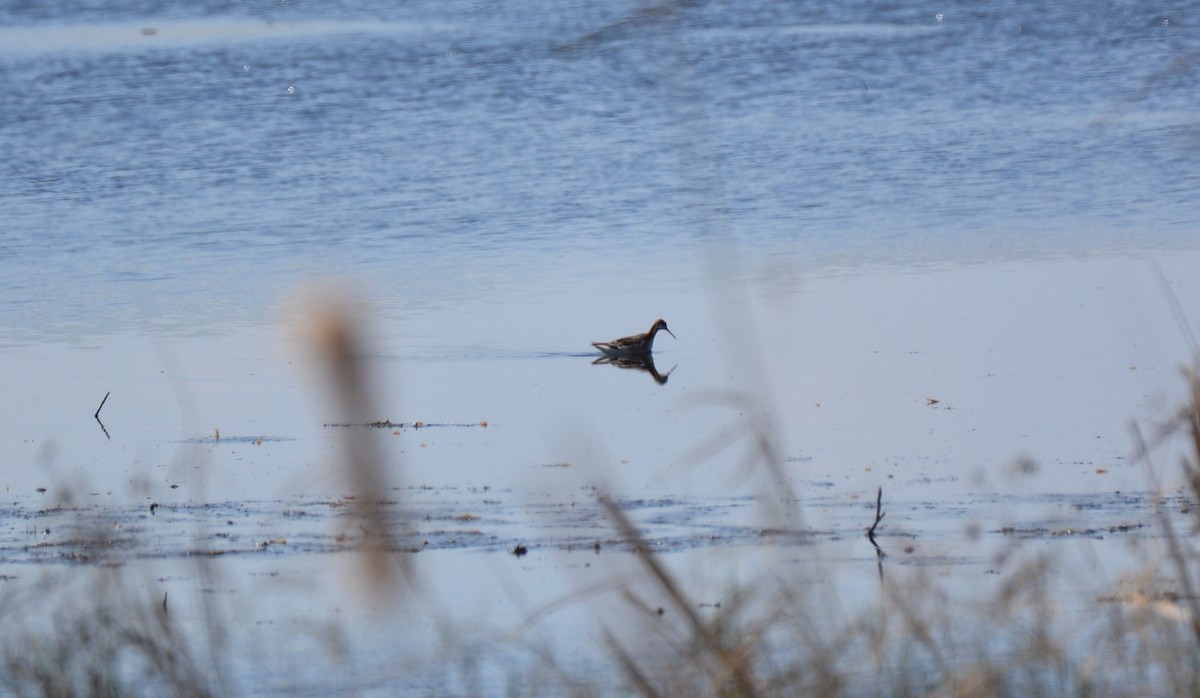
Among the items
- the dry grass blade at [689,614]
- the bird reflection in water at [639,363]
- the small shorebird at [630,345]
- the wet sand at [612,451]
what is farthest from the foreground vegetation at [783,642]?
the small shorebird at [630,345]

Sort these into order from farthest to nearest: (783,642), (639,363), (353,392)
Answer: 1. (639,363)
2. (783,642)
3. (353,392)

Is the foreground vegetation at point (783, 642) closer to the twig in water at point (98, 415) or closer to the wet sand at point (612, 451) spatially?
the wet sand at point (612, 451)

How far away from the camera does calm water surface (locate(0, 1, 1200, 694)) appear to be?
20.1 feet

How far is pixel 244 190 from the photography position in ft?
56.2

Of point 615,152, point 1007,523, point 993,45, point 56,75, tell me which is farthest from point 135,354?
point 993,45

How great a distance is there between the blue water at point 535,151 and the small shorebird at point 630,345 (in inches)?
28.6

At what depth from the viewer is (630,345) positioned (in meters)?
10.0

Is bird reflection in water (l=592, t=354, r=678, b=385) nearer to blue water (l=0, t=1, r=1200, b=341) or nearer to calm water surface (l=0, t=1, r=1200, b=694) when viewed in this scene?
calm water surface (l=0, t=1, r=1200, b=694)

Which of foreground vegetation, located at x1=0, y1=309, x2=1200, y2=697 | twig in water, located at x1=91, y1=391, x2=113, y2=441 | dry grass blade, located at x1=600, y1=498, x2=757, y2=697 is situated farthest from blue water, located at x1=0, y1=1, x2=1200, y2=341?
dry grass blade, located at x1=600, y1=498, x2=757, y2=697

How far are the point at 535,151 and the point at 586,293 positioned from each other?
22.9ft

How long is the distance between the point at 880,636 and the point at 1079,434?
15.7 ft

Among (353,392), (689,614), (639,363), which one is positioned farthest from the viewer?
(639,363)

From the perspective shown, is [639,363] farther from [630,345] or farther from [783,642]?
[783,642]

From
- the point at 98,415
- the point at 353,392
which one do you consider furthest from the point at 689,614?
the point at 98,415
